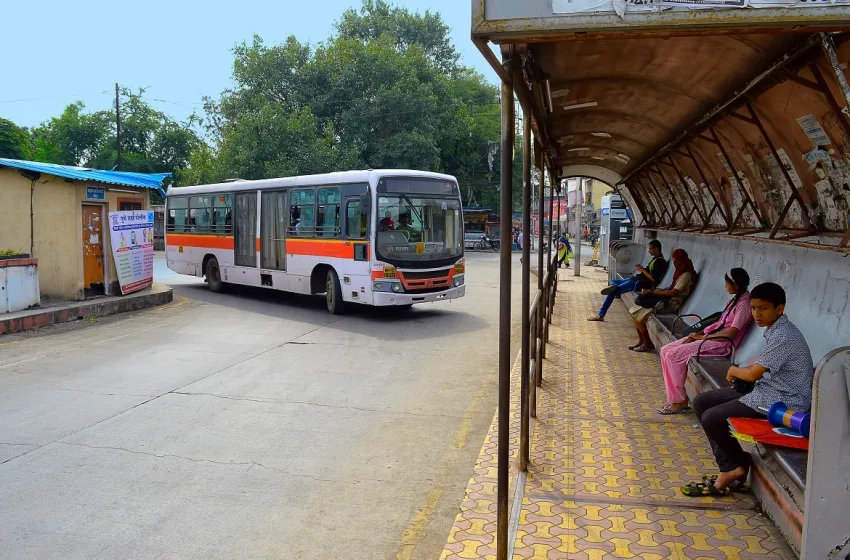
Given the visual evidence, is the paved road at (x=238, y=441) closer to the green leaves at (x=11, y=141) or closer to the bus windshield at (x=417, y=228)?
the bus windshield at (x=417, y=228)

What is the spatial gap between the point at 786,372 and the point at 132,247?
13.4 meters

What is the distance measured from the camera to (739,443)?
420 cm

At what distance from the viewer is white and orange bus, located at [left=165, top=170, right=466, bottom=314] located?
1195 centimetres

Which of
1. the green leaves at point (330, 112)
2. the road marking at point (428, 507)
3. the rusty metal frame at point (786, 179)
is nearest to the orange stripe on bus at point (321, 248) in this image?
the road marking at point (428, 507)

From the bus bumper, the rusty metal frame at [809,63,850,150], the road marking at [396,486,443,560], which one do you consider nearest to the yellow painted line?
the bus bumper

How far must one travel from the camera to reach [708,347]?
5.99 meters

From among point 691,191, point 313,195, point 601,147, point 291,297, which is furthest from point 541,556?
point 291,297

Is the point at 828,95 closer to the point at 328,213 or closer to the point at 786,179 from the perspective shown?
the point at 786,179

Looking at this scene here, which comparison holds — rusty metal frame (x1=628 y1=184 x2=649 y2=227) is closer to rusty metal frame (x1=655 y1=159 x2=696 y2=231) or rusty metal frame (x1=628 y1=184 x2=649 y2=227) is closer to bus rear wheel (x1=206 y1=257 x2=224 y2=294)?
rusty metal frame (x1=655 y1=159 x2=696 y2=231)

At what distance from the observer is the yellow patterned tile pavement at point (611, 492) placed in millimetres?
3557

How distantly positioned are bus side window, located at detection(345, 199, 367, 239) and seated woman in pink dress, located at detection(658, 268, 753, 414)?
7018 millimetres

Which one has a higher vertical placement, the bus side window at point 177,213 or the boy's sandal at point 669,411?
the bus side window at point 177,213

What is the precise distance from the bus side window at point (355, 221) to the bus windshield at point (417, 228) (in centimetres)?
33

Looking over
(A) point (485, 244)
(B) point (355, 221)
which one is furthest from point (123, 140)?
(B) point (355, 221)
